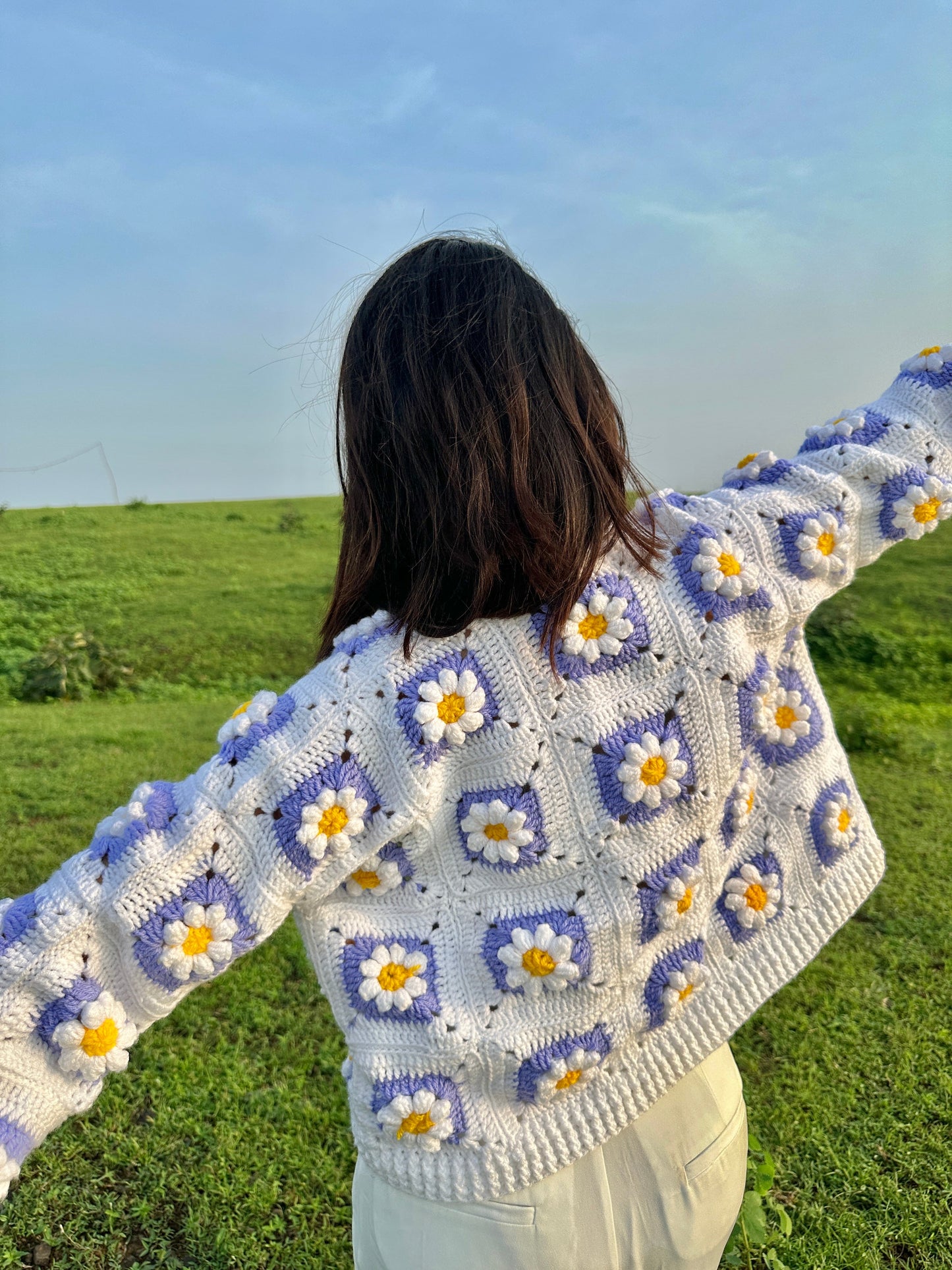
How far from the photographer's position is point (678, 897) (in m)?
1.19

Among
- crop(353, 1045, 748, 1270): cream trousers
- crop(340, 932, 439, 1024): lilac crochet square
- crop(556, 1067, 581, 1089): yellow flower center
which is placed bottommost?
crop(353, 1045, 748, 1270): cream trousers

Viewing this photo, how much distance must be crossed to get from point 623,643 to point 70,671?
6.81 m

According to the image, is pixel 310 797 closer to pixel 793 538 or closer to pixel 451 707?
pixel 451 707

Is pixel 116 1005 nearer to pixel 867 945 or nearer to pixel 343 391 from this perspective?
pixel 343 391

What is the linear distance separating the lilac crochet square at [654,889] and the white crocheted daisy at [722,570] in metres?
0.35

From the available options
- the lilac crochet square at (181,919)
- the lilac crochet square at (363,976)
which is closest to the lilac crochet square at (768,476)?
the lilac crochet square at (363,976)

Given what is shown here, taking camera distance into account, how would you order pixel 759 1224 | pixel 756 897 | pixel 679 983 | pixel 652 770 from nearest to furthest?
pixel 652 770 < pixel 679 983 < pixel 756 897 < pixel 759 1224

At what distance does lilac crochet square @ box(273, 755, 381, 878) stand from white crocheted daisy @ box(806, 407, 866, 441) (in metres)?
0.90

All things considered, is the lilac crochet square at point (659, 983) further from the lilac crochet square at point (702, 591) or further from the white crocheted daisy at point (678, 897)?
the lilac crochet square at point (702, 591)

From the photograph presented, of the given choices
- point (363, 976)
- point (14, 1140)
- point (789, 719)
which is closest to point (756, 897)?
point (789, 719)

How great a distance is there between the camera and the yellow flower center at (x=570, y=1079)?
119cm

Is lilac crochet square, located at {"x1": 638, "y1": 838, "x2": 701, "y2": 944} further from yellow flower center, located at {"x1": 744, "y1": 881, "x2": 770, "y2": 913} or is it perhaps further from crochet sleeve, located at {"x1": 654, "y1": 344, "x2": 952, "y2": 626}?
crochet sleeve, located at {"x1": 654, "y1": 344, "x2": 952, "y2": 626}

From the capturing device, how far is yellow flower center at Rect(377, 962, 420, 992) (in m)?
1.16

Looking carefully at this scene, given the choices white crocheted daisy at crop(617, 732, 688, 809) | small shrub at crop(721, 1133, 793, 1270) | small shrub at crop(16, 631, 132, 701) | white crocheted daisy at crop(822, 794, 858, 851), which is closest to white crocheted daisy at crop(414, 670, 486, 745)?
white crocheted daisy at crop(617, 732, 688, 809)
